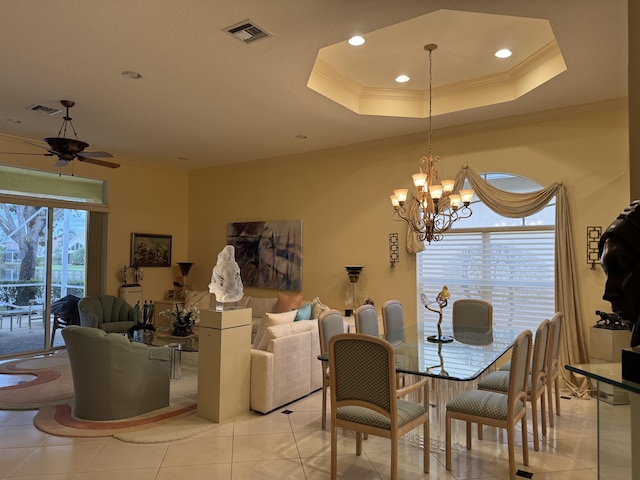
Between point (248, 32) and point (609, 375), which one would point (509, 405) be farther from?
point (248, 32)

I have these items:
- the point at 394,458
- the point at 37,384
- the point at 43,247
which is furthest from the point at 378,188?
the point at 43,247

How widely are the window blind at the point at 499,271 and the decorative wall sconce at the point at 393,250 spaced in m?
0.30

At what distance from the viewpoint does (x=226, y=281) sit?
4.18 metres

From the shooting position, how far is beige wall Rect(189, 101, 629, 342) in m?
4.76

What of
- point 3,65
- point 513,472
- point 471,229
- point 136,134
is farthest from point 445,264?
point 3,65

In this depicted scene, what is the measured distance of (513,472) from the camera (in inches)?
109

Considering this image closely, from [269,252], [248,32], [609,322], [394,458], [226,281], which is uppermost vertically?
[248,32]

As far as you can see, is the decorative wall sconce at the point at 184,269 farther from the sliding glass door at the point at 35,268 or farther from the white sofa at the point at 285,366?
the white sofa at the point at 285,366

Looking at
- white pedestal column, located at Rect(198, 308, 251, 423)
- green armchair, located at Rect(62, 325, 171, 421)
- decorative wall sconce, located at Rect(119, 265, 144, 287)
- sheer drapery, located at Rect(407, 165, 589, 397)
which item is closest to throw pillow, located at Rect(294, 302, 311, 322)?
white pedestal column, located at Rect(198, 308, 251, 423)

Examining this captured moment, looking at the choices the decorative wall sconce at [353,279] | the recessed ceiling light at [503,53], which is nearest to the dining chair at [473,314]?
the decorative wall sconce at [353,279]

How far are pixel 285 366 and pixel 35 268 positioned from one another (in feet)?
15.6

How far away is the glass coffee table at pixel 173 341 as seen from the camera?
4555mm

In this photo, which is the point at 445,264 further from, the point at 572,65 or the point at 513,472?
the point at 513,472

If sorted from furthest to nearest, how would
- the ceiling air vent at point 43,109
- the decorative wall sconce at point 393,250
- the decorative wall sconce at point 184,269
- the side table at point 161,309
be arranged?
the decorative wall sconce at point 184,269 < the side table at point 161,309 < the decorative wall sconce at point 393,250 < the ceiling air vent at point 43,109
